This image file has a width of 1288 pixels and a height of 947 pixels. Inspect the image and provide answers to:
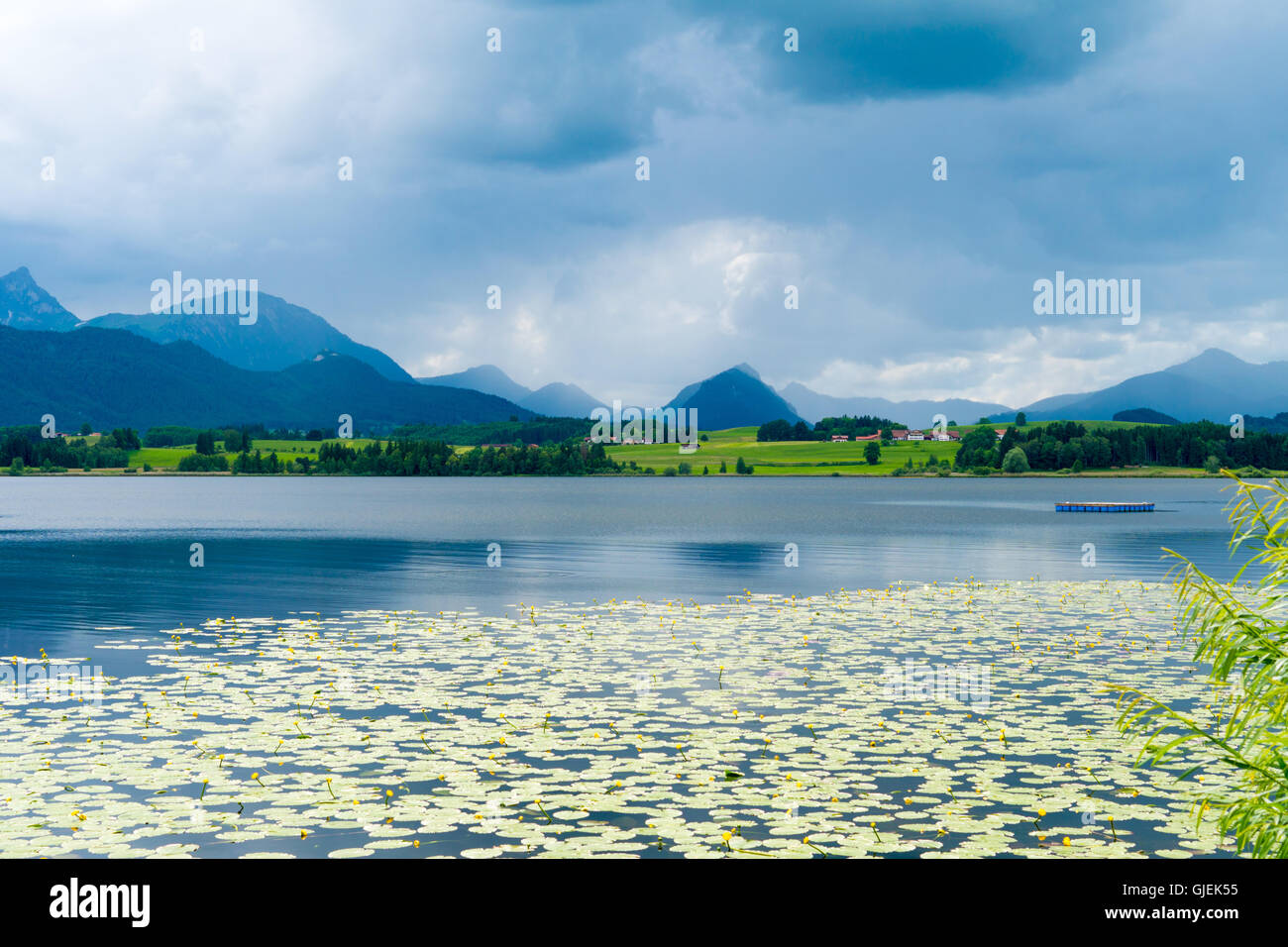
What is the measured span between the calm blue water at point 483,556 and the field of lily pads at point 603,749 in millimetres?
7018

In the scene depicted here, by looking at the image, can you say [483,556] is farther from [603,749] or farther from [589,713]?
[603,749]

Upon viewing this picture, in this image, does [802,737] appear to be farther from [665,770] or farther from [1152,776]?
[1152,776]

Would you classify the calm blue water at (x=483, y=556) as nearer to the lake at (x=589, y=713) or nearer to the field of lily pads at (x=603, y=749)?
the lake at (x=589, y=713)

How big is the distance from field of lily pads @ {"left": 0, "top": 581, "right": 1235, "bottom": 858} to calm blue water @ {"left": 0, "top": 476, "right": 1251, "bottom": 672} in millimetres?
7018

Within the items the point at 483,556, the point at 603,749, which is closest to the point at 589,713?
the point at 603,749

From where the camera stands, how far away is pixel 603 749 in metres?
18.2

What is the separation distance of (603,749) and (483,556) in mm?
48652

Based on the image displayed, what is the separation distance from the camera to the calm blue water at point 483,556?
139 feet

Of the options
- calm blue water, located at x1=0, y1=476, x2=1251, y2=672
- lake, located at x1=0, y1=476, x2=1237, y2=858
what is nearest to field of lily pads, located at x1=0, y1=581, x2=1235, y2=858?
lake, located at x1=0, y1=476, x2=1237, y2=858

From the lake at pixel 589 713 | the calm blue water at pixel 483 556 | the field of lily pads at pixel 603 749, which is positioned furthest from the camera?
the calm blue water at pixel 483 556

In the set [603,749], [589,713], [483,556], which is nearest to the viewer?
[603,749]

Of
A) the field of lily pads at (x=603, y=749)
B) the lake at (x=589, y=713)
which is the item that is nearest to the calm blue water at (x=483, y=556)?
the lake at (x=589, y=713)
